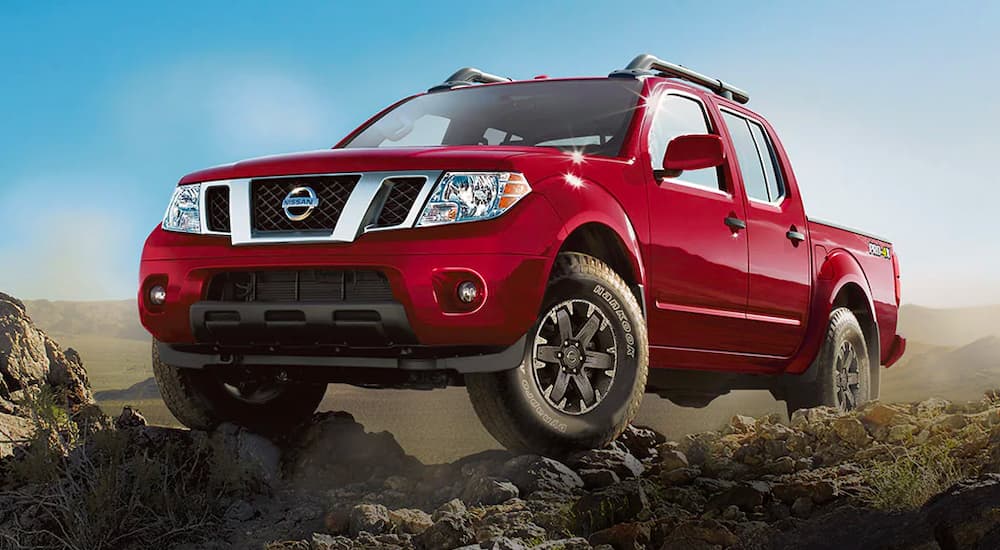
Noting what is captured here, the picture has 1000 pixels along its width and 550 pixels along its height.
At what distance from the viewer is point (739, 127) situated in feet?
26.1

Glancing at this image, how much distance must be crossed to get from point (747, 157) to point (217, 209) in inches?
144

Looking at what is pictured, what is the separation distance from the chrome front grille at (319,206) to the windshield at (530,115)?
133 centimetres

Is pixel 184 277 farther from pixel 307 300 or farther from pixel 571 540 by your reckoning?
pixel 571 540

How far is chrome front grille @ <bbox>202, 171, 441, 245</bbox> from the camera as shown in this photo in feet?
17.8

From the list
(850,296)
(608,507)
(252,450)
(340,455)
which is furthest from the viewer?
(850,296)

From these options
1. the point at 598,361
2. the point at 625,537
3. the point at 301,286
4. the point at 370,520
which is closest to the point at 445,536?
the point at 370,520

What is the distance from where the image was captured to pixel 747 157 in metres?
7.89

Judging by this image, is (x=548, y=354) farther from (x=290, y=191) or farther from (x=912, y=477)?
(x=912, y=477)

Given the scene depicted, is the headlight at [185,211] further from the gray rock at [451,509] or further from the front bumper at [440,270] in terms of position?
the gray rock at [451,509]

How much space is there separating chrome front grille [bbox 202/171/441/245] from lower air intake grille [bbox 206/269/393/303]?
170 millimetres

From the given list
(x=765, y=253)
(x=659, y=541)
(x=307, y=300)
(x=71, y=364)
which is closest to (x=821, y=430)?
(x=765, y=253)

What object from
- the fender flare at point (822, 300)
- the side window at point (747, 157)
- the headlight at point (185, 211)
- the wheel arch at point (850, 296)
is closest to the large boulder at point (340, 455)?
the headlight at point (185, 211)

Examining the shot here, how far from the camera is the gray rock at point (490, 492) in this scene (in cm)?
539

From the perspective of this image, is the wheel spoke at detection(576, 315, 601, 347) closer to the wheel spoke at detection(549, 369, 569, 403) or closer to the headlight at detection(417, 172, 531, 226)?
the wheel spoke at detection(549, 369, 569, 403)
